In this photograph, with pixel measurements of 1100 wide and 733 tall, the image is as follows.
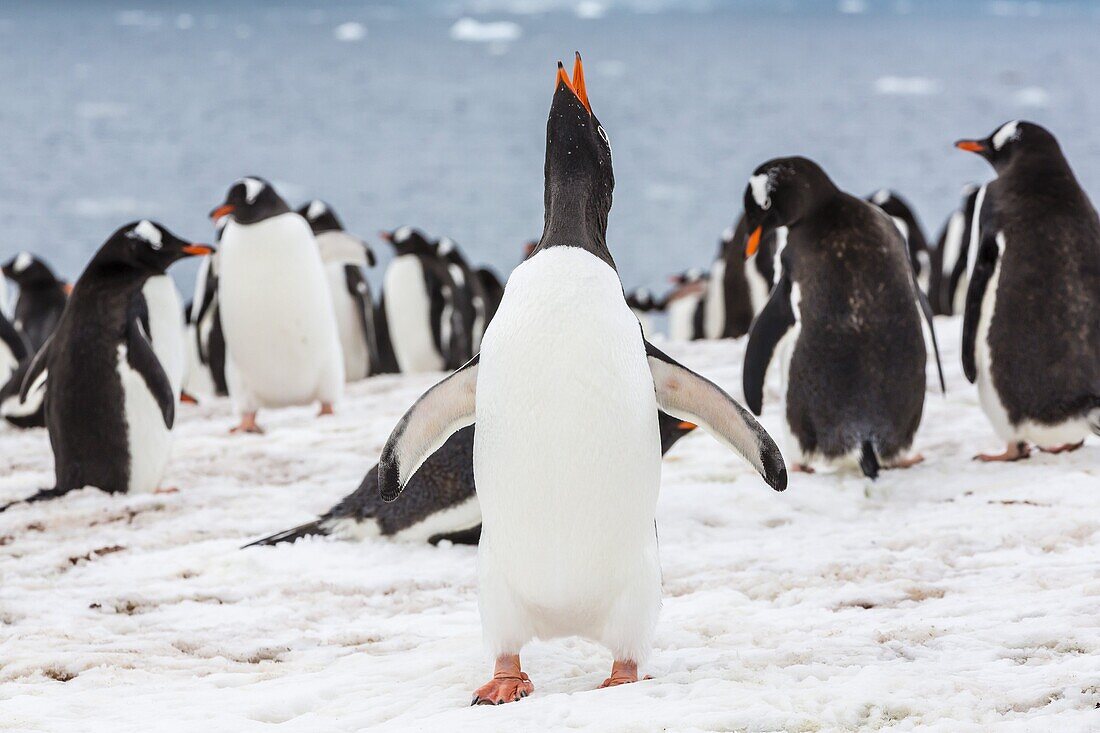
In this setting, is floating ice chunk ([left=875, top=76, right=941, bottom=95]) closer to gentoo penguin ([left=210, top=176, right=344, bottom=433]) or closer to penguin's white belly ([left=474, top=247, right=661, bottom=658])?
gentoo penguin ([left=210, top=176, right=344, bottom=433])

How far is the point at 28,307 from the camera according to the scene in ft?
28.3

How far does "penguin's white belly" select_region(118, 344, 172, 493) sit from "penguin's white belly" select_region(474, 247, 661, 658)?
2270mm

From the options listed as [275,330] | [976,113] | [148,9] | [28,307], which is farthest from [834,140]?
[275,330]

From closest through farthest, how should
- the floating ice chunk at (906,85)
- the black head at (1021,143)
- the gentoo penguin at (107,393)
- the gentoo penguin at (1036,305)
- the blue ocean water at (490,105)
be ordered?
1. the gentoo penguin at (1036,305)
2. the gentoo penguin at (107,393)
3. the black head at (1021,143)
4. the blue ocean water at (490,105)
5. the floating ice chunk at (906,85)

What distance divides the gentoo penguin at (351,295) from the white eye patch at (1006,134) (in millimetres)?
4002

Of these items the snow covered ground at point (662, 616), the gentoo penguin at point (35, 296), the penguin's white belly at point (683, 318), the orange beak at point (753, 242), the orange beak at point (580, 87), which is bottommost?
the penguin's white belly at point (683, 318)

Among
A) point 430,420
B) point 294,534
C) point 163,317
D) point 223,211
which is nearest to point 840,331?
point 294,534

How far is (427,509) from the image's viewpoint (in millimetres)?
3408

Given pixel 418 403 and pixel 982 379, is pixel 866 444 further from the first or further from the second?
pixel 418 403

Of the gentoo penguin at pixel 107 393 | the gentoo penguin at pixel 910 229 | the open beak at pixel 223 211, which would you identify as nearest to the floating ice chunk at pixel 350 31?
the gentoo penguin at pixel 910 229

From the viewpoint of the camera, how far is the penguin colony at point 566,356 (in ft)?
6.89

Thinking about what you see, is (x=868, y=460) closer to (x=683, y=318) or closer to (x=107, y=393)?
(x=107, y=393)

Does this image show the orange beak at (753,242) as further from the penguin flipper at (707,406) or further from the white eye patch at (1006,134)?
the penguin flipper at (707,406)

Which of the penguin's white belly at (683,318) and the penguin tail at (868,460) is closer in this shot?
the penguin tail at (868,460)
